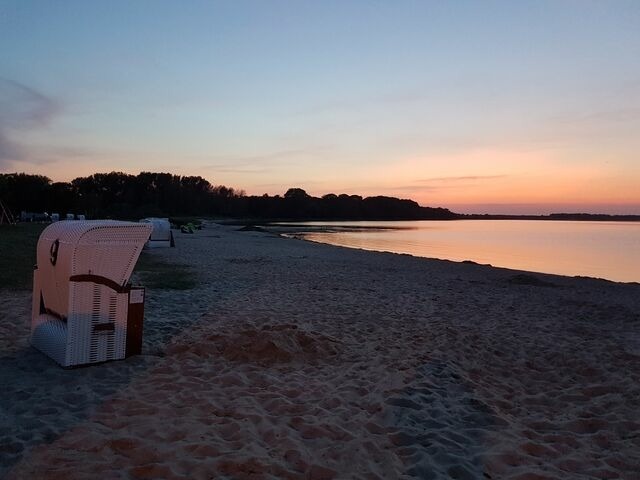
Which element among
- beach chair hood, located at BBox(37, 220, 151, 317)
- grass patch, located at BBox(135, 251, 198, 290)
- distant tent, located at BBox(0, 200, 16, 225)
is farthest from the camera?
distant tent, located at BBox(0, 200, 16, 225)

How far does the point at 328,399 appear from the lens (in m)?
5.27

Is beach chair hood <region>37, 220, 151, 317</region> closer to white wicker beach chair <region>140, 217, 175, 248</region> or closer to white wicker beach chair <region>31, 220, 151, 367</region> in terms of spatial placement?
white wicker beach chair <region>31, 220, 151, 367</region>

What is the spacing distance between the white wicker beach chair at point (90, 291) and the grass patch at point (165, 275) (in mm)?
6337

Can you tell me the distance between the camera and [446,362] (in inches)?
270

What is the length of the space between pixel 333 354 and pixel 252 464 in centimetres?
335

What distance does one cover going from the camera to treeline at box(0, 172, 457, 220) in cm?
6939

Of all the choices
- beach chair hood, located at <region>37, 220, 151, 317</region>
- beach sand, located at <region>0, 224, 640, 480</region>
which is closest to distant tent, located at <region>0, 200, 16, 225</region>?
beach sand, located at <region>0, 224, 640, 480</region>

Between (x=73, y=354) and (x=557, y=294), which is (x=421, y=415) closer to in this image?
(x=73, y=354)

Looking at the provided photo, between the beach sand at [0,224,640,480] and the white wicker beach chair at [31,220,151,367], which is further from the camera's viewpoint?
the white wicker beach chair at [31,220,151,367]

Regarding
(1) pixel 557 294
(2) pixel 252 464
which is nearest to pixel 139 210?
(1) pixel 557 294

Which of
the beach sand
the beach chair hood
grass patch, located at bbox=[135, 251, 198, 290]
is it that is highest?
the beach chair hood

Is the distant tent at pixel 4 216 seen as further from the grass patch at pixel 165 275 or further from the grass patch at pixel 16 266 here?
the grass patch at pixel 165 275

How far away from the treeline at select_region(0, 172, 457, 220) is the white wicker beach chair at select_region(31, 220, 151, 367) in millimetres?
56414

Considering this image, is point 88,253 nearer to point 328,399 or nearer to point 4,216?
point 328,399
